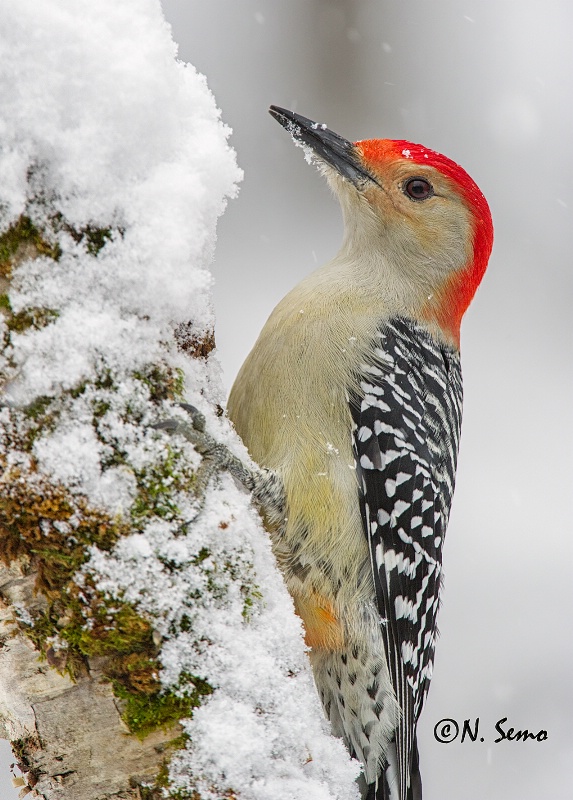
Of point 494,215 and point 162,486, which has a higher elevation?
point 494,215

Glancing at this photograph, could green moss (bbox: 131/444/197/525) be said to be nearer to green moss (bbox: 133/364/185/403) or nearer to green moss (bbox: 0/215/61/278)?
green moss (bbox: 133/364/185/403)

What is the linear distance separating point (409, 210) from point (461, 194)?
25 cm

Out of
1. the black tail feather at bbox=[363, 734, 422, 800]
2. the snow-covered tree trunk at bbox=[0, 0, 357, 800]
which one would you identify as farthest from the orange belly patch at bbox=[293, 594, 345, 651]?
the snow-covered tree trunk at bbox=[0, 0, 357, 800]

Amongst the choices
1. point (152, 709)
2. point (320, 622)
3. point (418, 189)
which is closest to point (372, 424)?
point (320, 622)

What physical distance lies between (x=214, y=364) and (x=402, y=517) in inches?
49.2

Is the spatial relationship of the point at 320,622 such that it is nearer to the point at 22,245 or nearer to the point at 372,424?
the point at 372,424

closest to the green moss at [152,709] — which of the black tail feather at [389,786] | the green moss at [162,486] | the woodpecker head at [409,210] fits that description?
the green moss at [162,486]

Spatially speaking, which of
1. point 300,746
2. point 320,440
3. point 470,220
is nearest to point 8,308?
point 300,746

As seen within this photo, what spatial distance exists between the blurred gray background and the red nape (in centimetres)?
293

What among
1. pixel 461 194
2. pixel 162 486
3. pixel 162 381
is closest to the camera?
pixel 162 486

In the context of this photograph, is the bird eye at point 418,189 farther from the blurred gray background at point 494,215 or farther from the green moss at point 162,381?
the blurred gray background at point 494,215

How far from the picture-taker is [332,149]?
368cm

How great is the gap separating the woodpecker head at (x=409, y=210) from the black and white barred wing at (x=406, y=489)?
284 millimetres

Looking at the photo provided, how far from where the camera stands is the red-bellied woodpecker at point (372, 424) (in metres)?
2.98
